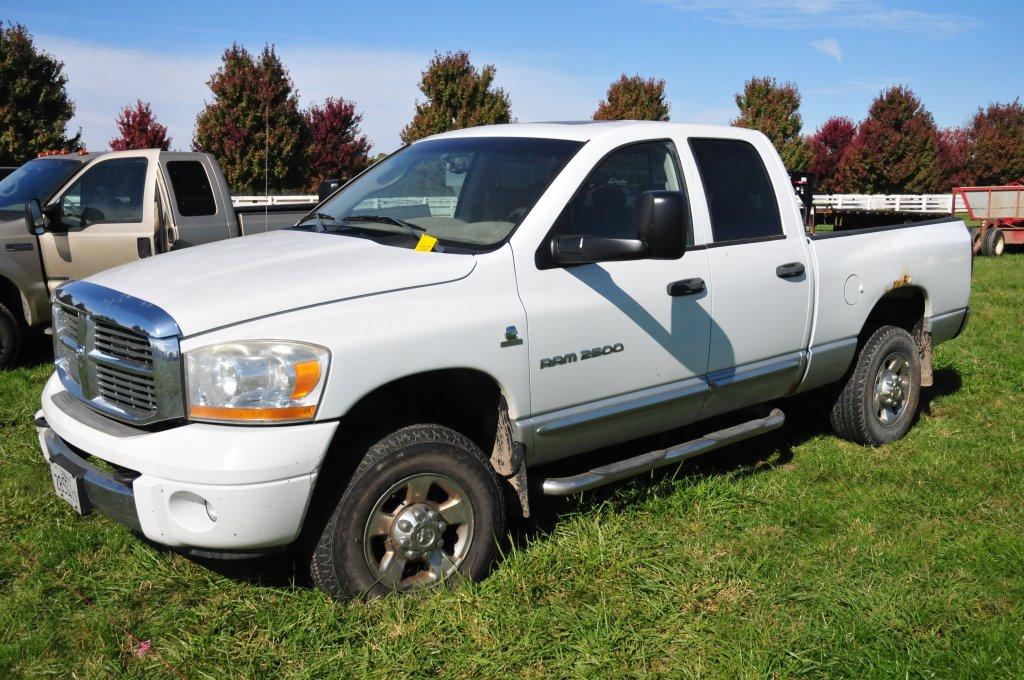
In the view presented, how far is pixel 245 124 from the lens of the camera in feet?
94.7

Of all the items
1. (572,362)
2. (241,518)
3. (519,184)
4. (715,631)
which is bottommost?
(715,631)

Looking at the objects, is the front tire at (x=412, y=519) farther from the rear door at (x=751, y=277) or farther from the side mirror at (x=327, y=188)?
the side mirror at (x=327, y=188)

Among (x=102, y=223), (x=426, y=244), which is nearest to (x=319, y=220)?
(x=426, y=244)

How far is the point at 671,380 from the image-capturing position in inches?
168

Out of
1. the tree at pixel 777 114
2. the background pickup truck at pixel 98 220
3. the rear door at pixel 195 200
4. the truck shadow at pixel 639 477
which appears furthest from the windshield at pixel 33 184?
the tree at pixel 777 114

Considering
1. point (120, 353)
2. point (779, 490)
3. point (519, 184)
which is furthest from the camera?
point (779, 490)

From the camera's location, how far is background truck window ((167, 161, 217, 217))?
800 cm

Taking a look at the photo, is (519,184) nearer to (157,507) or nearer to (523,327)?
(523,327)

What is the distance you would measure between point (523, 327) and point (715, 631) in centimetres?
140

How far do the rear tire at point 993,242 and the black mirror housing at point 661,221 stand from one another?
660 inches

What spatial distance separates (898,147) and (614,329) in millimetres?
42510

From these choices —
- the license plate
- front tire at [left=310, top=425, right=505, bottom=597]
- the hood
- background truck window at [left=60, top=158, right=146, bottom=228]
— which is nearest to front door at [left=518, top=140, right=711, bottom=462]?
front tire at [left=310, top=425, right=505, bottom=597]

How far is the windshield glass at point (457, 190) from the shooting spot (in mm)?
3979

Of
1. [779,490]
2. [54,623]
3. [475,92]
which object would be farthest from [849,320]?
[475,92]
